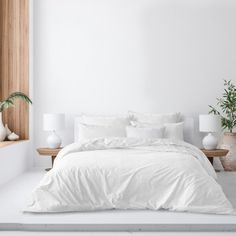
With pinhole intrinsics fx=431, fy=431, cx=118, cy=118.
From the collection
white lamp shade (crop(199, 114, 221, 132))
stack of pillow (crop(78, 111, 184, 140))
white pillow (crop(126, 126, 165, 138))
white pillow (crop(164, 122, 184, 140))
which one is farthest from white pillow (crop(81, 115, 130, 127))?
white lamp shade (crop(199, 114, 221, 132))

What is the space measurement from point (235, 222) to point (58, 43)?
14.1 feet

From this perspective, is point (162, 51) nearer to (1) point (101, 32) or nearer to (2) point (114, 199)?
(1) point (101, 32)

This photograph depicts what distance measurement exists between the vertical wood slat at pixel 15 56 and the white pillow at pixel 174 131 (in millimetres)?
2172

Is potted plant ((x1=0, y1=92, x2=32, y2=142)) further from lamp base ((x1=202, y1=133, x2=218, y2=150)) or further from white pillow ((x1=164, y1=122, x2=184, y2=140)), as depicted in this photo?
lamp base ((x1=202, y1=133, x2=218, y2=150))

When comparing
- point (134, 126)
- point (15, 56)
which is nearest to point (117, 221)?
point (134, 126)

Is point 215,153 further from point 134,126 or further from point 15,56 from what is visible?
point 15,56

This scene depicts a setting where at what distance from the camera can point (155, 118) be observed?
249 inches

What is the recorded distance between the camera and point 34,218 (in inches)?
146

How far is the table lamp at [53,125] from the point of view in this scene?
6289 millimetres

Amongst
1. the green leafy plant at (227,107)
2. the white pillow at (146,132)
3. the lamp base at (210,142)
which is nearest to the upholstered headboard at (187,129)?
the lamp base at (210,142)

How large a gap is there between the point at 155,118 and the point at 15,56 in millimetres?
2348

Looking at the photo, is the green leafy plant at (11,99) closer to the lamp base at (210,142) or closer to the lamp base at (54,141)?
the lamp base at (54,141)

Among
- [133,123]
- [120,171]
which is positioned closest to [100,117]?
[133,123]

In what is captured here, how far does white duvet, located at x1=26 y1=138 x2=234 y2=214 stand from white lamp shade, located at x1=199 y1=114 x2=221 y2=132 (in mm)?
2182
